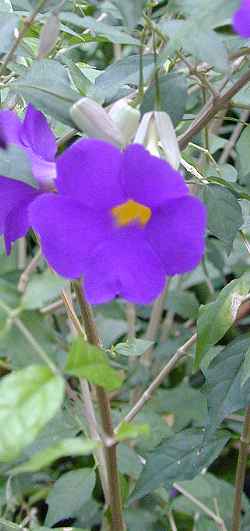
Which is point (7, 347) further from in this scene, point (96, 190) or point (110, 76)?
point (110, 76)

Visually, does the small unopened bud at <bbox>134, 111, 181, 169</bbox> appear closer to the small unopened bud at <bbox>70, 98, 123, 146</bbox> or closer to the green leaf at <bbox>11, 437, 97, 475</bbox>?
the small unopened bud at <bbox>70, 98, 123, 146</bbox>

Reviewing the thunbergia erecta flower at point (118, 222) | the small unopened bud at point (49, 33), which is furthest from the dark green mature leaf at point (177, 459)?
the small unopened bud at point (49, 33)

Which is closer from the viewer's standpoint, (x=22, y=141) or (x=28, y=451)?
(x=22, y=141)

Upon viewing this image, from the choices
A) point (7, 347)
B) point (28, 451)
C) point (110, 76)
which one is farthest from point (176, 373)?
point (7, 347)

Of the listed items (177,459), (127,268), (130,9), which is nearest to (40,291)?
(127,268)

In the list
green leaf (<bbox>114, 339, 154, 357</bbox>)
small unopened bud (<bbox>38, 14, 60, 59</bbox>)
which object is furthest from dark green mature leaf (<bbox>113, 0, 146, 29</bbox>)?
green leaf (<bbox>114, 339, 154, 357</bbox>)

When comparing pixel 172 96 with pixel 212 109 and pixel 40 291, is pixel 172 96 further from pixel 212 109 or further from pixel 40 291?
pixel 40 291
